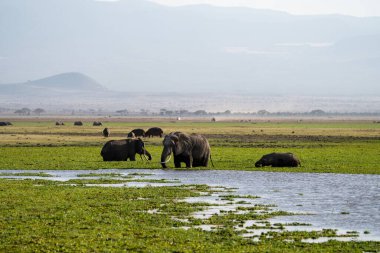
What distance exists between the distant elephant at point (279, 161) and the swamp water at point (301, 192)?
128 inches

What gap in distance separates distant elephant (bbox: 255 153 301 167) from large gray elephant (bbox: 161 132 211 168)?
297cm

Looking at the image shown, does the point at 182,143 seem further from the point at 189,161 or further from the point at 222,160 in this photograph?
the point at 222,160

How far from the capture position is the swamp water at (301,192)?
21.6 metres

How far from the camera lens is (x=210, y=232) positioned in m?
19.5

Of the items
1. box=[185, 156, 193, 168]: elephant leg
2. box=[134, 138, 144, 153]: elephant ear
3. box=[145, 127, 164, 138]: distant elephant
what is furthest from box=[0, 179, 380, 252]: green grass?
box=[145, 127, 164, 138]: distant elephant

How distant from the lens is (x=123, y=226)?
20.2 meters

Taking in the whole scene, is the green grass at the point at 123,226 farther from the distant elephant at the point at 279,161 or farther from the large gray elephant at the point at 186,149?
the distant elephant at the point at 279,161

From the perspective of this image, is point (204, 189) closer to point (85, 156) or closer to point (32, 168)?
point (32, 168)

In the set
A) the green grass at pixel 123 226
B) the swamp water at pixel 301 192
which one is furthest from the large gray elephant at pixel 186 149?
the green grass at pixel 123 226

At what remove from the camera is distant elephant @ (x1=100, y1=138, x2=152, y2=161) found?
4412cm

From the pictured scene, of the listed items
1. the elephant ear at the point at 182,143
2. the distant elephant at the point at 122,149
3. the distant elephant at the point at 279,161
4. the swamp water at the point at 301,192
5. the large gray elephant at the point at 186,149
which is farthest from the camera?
the distant elephant at the point at 122,149

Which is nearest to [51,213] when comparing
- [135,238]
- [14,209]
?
[14,209]

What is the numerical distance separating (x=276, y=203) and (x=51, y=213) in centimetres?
759

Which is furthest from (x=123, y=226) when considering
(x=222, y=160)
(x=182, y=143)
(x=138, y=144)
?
(x=222, y=160)
